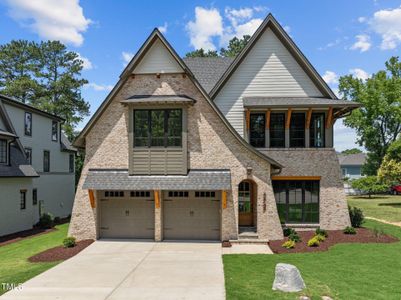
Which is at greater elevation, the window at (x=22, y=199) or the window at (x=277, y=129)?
the window at (x=277, y=129)

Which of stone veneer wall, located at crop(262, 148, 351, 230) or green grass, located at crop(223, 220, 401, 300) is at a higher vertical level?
stone veneer wall, located at crop(262, 148, 351, 230)

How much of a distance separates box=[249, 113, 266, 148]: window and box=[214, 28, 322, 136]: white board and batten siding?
993mm

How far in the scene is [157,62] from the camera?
17000 millimetres

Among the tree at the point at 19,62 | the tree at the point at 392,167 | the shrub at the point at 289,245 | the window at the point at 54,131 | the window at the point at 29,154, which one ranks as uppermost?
the tree at the point at 19,62

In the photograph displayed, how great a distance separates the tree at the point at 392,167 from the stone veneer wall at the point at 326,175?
23233mm

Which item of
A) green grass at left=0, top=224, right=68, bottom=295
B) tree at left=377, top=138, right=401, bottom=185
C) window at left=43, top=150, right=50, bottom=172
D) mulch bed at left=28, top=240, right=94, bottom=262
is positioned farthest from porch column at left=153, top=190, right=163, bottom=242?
tree at left=377, top=138, right=401, bottom=185

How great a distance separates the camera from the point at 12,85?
43938 mm

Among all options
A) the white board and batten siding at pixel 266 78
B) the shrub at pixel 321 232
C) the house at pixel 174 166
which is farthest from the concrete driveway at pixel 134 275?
the white board and batten siding at pixel 266 78

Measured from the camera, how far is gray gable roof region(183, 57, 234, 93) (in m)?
21.7

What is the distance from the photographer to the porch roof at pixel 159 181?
52.7ft

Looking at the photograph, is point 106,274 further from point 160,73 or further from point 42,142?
point 42,142

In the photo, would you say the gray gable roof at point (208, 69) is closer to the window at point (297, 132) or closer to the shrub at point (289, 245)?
the window at point (297, 132)

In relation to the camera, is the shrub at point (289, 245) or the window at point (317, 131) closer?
the shrub at point (289, 245)

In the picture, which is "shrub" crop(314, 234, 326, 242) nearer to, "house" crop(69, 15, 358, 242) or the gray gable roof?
"house" crop(69, 15, 358, 242)
